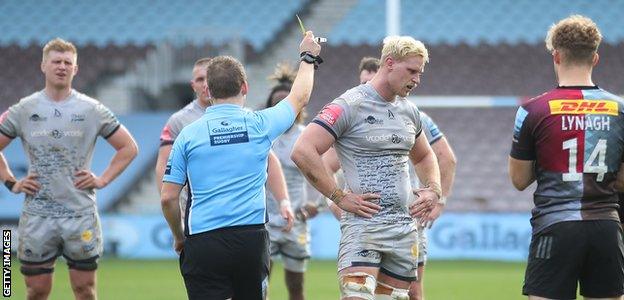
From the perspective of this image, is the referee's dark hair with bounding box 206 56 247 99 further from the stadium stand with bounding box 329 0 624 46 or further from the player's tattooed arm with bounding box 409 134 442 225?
the stadium stand with bounding box 329 0 624 46

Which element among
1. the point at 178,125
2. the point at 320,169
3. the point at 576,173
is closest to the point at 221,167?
the point at 320,169

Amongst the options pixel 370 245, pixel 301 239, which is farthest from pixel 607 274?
pixel 301 239

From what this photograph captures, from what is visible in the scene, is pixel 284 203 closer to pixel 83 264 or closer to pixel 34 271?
pixel 83 264

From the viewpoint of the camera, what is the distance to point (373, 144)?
6.55 m

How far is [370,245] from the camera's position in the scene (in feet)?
21.5

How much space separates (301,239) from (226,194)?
3655 mm

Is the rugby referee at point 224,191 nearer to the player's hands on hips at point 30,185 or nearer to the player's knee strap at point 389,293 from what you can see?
the player's knee strap at point 389,293

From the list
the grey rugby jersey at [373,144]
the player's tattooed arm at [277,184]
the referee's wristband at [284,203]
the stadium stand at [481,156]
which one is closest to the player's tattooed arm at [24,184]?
the player's tattooed arm at [277,184]

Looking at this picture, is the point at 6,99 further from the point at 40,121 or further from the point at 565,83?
the point at 565,83

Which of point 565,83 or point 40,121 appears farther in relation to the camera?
point 40,121

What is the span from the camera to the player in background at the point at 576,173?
577cm

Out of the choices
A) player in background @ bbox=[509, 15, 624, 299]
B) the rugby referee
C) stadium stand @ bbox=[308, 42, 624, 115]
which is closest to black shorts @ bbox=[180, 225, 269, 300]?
the rugby referee

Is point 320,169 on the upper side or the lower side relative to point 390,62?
lower

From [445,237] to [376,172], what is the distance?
12.1 metres
